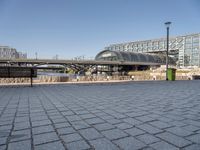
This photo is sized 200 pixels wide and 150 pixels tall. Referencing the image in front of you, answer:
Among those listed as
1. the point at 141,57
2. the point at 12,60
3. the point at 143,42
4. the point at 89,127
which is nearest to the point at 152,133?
the point at 89,127

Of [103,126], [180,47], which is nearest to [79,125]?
[103,126]

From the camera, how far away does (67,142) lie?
9.40 feet

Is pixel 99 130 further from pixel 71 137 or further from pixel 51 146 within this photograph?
pixel 51 146

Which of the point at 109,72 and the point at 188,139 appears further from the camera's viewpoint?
the point at 109,72

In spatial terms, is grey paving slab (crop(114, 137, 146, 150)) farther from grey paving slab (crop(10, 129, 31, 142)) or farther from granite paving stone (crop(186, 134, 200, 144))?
grey paving slab (crop(10, 129, 31, 142))

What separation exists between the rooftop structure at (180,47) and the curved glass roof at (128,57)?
249 inches

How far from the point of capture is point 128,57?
311ft

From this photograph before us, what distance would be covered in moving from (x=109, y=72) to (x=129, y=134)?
8474cm

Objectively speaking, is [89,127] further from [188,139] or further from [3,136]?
[188,139]

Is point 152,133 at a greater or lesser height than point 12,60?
lesser

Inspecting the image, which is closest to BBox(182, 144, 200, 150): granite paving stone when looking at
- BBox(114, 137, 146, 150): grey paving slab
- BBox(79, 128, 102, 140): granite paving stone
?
BBox(114, 137, 146, 150): grey paving slab

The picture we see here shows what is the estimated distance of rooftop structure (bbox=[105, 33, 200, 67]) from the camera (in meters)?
94.9

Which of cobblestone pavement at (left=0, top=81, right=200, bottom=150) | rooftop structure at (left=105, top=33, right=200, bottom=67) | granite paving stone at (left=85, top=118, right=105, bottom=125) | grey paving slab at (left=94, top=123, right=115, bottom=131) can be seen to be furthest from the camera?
rooftop structure at (left=105, top=33, right=200, bottom=67)

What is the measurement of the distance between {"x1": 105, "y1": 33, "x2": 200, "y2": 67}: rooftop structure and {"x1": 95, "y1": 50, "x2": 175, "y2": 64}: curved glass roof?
6330 millimetres
